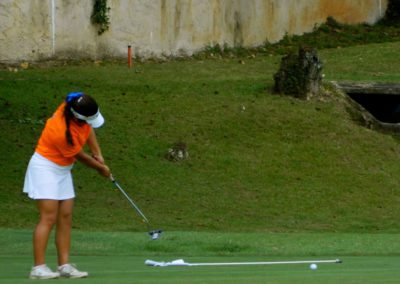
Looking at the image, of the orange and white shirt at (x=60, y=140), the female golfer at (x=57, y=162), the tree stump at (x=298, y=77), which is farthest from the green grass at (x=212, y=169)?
the orange and white shirt at (x=60, y=140)

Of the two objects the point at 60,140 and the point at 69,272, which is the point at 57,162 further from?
the point at 69,272

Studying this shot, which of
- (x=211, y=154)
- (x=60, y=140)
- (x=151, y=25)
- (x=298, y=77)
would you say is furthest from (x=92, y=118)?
(x=151, y=25)

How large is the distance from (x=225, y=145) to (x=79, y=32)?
520cm

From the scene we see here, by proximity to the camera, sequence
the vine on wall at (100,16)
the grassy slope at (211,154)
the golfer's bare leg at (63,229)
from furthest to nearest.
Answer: the vine on wall at (100,16) → the grassy slope at (211,154) → the golfer's bare leg at (63,229)

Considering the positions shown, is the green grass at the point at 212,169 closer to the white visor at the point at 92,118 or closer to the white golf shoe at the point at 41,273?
the white golf shoe at the point at 41,273

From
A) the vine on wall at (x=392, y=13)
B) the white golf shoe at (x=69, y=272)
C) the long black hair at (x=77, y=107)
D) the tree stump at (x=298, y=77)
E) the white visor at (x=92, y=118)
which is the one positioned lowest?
the white golf shoe at (x=69, y=272)

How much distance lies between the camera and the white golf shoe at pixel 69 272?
10500mm

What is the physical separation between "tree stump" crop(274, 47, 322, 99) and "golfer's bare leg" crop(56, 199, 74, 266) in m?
13.2

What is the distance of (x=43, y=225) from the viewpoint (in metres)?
10.6

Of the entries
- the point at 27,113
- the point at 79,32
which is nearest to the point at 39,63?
the point at 79,32

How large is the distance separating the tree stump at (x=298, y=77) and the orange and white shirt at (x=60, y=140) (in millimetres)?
13326

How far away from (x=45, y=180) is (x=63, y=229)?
0.55 meters

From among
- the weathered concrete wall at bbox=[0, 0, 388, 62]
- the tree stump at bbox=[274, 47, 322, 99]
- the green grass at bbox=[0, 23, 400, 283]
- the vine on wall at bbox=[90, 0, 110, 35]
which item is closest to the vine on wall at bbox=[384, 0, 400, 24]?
the weathered concrete wall at bbox=[0, 0, 388, 62]

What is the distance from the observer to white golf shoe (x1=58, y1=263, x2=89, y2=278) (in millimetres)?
10500
